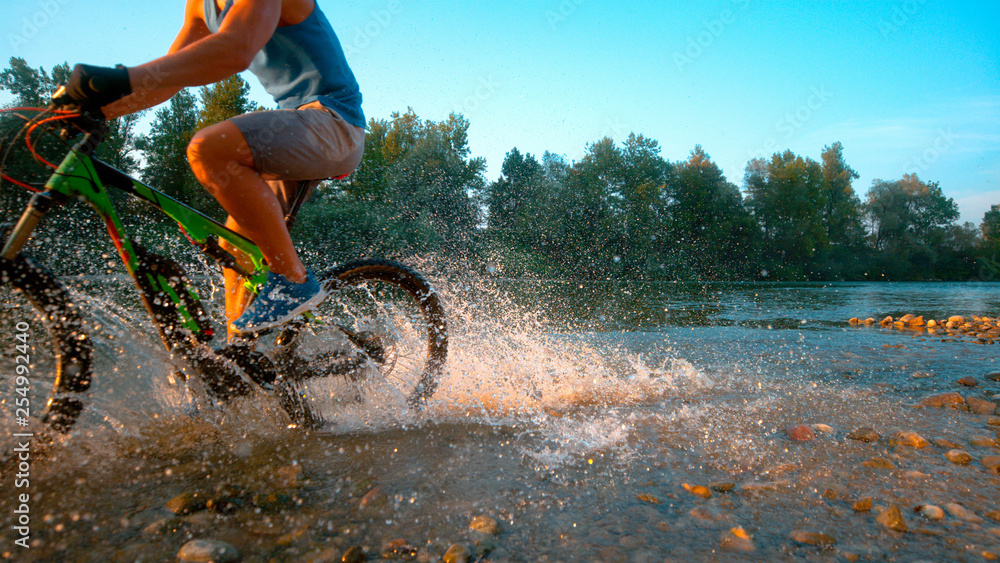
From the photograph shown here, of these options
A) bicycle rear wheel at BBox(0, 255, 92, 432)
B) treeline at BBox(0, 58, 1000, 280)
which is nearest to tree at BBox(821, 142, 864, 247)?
treeline at BBox(0, 58, 1000, 280)

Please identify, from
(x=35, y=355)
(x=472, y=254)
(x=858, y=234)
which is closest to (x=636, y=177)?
(x=858, y=234)

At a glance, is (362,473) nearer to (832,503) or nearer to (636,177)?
(832,503)

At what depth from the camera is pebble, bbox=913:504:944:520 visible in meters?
1.56

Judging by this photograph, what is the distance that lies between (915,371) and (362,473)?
4.48 meters

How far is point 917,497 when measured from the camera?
1712 millimetres

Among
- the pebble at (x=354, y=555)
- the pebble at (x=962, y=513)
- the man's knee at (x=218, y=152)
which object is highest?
the man's knee at (x=218, y=152)

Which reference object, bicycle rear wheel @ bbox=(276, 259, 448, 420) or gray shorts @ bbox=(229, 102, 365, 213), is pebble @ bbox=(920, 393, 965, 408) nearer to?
bicycle rear wheel @ bbox=(276, 259, 448, 420)

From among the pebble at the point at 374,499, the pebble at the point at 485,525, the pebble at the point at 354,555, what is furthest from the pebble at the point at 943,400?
the pebble at the point at 354,555

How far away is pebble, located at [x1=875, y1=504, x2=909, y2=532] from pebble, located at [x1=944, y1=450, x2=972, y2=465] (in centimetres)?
75

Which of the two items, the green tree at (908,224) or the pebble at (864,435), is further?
the green tree at (908,224)

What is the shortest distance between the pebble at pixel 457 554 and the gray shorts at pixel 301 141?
176cm

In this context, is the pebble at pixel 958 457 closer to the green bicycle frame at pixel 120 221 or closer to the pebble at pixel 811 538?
the pebble at pixel 811 538

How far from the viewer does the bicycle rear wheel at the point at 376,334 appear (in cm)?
261

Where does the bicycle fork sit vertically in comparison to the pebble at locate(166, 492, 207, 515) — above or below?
above
